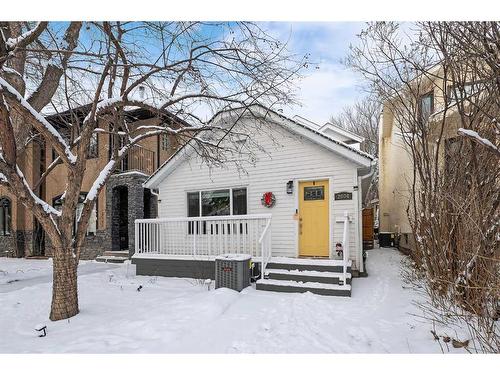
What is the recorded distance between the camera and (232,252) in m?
6.95

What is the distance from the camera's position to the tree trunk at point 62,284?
13.8ft

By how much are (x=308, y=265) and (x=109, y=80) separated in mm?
5164

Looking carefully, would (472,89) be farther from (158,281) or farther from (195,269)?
(158,281)

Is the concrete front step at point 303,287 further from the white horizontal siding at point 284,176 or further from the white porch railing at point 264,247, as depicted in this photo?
the white horizontal siding at point 284,176

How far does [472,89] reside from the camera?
411 centimetres

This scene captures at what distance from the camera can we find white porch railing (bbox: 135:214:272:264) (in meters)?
6.93

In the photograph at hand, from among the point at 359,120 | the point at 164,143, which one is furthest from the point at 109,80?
the point at 359,120

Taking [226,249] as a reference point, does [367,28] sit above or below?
above

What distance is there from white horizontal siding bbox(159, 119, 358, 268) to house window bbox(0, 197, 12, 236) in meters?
10.7

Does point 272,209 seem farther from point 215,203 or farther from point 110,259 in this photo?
point 110,259

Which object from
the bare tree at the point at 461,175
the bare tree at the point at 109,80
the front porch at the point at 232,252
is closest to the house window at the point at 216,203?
the front porch at the point at 232,252

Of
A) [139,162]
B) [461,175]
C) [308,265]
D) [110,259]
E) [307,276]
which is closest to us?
[461,175]

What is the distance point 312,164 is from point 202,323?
4.53 meters
